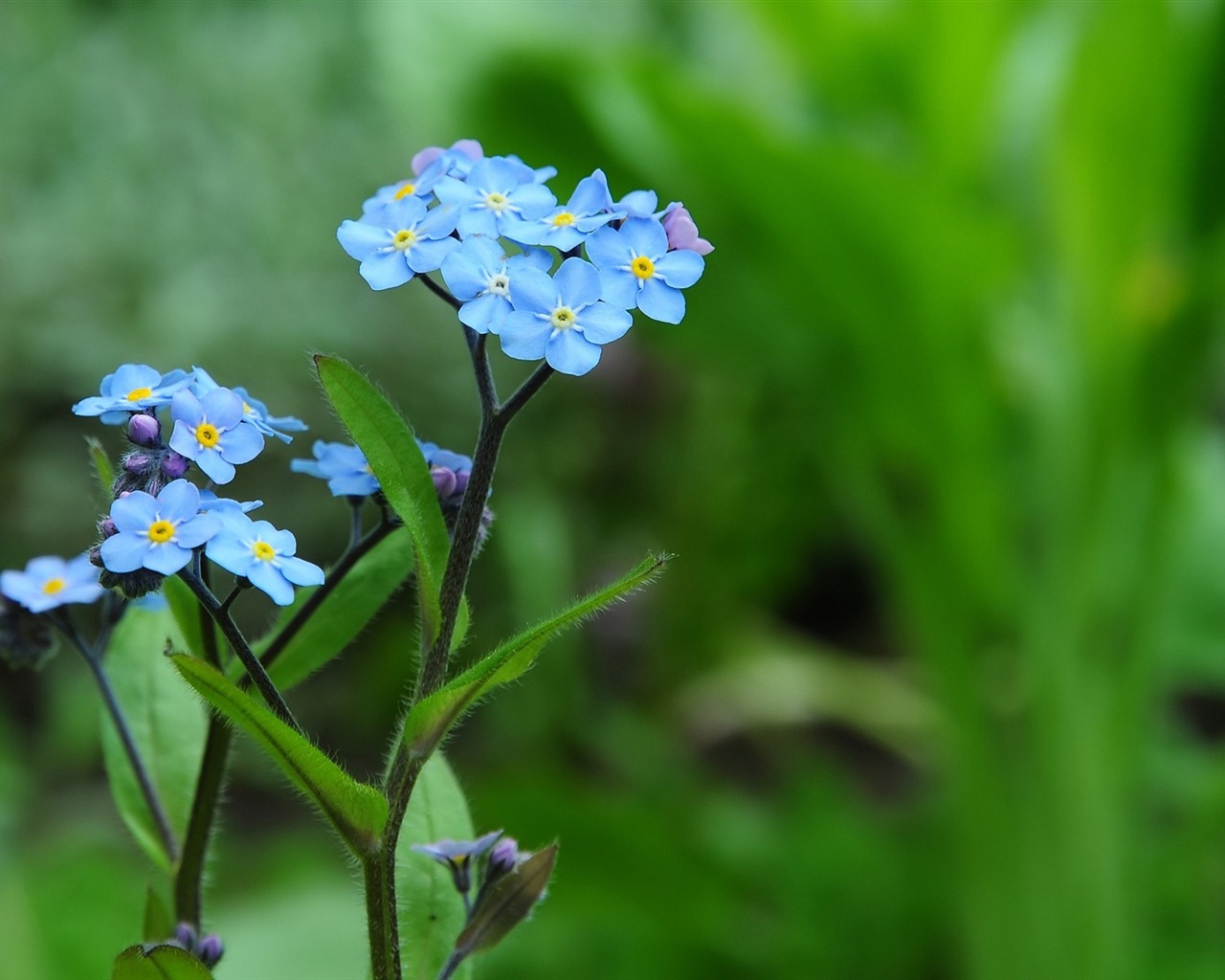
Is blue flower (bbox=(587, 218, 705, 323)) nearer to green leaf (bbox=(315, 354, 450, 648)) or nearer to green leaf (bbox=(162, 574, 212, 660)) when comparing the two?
green leaf (bbox=(315, 354, 450, 648))

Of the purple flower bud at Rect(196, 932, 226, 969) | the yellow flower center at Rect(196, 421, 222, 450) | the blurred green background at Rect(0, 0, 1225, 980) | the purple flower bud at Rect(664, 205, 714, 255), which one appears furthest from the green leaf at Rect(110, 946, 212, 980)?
the blurred green background at Rect(0, 0, 1225, 980)

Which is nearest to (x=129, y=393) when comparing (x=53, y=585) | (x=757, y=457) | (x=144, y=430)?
(x=144, y=430)

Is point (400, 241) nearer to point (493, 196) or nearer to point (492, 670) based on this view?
point (493, 196)

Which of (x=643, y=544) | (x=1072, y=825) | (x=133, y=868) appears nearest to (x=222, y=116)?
(x=643, y=544)

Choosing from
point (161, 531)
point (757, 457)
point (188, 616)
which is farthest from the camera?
point (757, 457)

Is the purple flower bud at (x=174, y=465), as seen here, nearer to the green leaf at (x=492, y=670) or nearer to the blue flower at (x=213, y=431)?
the blue flower at (x=213, y=431)
